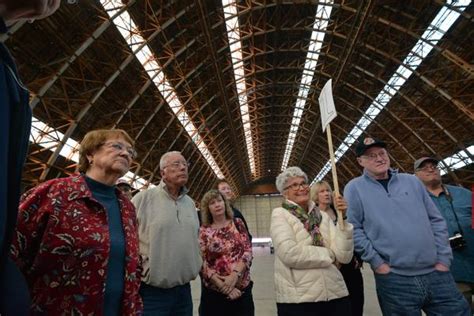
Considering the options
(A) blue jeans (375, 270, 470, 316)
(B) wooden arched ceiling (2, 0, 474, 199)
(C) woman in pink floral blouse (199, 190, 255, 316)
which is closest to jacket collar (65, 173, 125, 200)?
(C) woman in pink floral blouse (199, 190, 255, 316)

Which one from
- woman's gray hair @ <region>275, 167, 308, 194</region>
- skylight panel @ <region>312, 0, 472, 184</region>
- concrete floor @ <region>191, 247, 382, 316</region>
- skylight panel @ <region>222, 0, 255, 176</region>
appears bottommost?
concrete floor @ <region>191, 247, 382, 316</region>

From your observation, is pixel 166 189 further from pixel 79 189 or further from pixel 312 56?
pixel 312 56

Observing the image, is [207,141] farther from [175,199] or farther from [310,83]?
[175,199]

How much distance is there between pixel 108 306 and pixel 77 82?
502 inches

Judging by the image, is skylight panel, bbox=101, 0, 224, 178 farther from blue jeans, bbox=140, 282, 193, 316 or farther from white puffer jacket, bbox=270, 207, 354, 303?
white puffer jacket, bbox=270, 207, 354, 303

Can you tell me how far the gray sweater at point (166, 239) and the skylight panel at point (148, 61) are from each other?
987cm

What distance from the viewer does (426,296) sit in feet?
6.98

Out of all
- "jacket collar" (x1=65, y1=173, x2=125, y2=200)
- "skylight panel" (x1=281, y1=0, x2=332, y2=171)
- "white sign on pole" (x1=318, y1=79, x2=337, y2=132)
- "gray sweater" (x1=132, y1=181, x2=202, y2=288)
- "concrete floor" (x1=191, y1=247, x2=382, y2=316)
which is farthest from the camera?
"skylight panel" (x1=281, y1=0, x2=332, y2=171)

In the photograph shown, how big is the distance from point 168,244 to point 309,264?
1075 millimetres

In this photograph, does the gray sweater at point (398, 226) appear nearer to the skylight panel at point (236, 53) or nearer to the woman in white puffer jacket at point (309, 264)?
the woman in white puffer jacket at point (309, 264)

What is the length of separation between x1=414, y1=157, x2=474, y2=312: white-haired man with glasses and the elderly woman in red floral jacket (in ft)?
9.82

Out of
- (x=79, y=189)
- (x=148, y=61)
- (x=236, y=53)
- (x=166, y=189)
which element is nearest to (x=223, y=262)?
(x=166, y=189)

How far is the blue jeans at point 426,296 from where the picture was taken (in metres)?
2.12

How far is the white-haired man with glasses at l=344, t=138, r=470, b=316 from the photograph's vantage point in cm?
215
